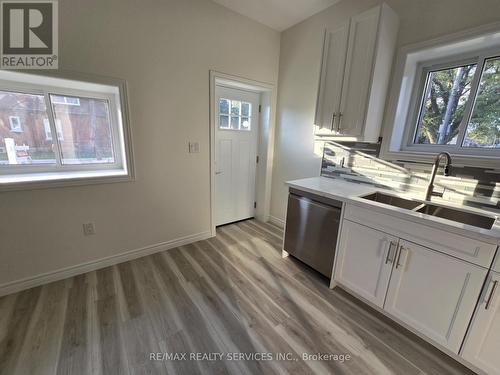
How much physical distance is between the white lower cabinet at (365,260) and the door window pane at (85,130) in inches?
96.9

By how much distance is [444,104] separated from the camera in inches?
69.8

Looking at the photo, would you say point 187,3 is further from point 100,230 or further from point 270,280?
point 270,280

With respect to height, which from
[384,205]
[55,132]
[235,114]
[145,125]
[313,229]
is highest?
[235,114]

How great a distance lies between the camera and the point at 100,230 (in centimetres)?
202

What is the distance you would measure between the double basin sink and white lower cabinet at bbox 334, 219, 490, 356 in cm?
37

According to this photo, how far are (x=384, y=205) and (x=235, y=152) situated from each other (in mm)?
1981

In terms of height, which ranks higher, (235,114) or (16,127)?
(235,114)

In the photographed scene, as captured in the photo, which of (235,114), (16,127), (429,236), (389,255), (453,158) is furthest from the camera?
(235,114)

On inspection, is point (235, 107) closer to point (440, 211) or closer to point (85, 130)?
point (85, 130)

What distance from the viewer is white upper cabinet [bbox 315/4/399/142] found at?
5.53 feet

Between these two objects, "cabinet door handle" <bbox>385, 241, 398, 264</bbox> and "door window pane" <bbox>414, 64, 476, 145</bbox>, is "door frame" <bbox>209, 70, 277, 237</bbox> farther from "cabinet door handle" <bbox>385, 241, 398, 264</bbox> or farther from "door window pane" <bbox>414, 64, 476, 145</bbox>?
"cabinet door handle" <bbox>385, 241, 398, 264</bbox>

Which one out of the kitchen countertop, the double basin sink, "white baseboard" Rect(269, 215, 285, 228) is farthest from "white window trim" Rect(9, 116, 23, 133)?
the double basin sink

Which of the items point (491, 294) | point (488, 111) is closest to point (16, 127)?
point (491, 294)

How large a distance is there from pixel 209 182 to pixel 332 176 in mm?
1486
